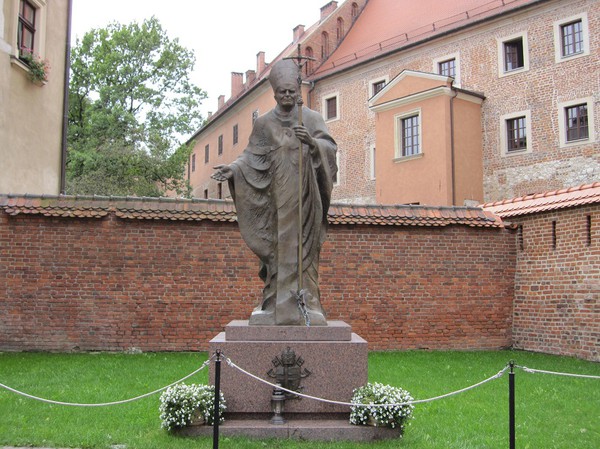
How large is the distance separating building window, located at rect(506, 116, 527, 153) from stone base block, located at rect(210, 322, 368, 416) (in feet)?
69.4

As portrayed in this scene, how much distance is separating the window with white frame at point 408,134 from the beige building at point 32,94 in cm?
1339

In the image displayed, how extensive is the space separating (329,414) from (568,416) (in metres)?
2.98

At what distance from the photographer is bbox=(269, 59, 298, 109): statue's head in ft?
19.8

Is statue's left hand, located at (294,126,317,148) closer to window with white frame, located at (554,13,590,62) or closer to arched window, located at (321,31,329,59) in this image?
window with white frame, located at (554,13,590,62)

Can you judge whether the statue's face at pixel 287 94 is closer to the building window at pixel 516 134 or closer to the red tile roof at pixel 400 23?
the building window at pixel 516 134

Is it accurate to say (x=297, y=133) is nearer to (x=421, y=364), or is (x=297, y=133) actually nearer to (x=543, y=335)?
(x=421, y=364)

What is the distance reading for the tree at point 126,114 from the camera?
28188mm

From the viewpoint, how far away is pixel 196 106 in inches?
1331

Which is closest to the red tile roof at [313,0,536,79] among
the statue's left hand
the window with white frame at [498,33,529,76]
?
the window with white frame at [498,33,529,76]

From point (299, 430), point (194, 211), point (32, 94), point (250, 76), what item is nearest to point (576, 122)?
point (194, 211)

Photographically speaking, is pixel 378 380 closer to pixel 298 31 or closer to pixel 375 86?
pixel 375 86

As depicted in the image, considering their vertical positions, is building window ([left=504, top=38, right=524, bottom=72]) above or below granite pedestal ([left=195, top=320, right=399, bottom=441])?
above

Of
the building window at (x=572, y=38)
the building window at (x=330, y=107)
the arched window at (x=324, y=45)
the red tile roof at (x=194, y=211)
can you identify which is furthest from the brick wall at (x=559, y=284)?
the arched window at (x=324, y=45)

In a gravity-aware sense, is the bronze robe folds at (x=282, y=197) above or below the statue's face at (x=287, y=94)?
below
